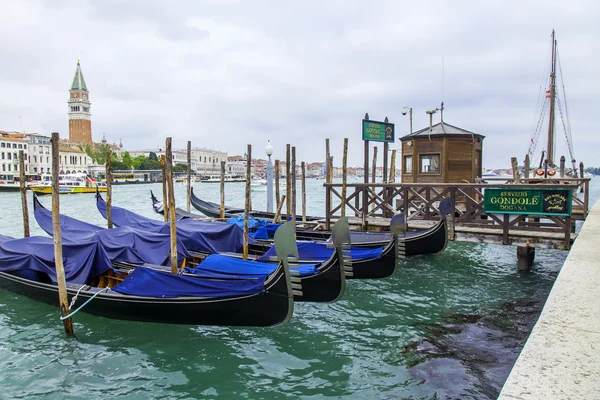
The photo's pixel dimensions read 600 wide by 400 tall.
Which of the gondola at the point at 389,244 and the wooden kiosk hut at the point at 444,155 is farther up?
the wooden kiosk hut at the point at 444,155

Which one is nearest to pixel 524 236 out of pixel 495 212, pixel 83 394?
pixel 495 212

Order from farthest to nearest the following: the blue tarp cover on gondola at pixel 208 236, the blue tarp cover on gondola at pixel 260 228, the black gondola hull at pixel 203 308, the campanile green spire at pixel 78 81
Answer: the campanile green spire at pixel 78 81, the blue tarp cover on gondola at pixel 260 228, the blue tarp cover on gondola at pixel 208 236, the black gondola hull at pixel 203 308

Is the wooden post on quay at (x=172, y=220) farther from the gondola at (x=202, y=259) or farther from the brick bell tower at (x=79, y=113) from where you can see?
the brick bell tower at (x=79, y=113)

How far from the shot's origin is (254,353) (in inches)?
223

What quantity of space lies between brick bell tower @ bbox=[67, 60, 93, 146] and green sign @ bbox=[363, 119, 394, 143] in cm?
10603

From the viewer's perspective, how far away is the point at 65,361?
5.46 m

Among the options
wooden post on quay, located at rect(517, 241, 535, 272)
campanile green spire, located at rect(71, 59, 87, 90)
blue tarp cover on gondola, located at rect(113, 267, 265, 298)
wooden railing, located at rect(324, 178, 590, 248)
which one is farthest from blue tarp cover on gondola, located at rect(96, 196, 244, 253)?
campanile green spire, located at rect(71, 59, 87, 90)

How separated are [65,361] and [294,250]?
10.5ft

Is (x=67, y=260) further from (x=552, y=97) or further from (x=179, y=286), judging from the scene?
(x=552, y=97)

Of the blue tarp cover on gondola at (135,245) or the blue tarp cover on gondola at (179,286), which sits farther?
the blue tarp cover on gondola at (135,245)

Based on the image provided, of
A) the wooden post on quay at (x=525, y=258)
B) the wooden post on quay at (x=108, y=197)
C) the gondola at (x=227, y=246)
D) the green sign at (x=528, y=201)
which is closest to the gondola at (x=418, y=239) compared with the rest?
the green sign at (x=528, y=201)

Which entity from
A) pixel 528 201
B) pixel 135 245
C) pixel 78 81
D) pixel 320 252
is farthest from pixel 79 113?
pixel 528 201

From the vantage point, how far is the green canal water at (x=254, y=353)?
475 centimetres

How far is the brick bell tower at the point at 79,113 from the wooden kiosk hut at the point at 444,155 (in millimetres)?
106214
